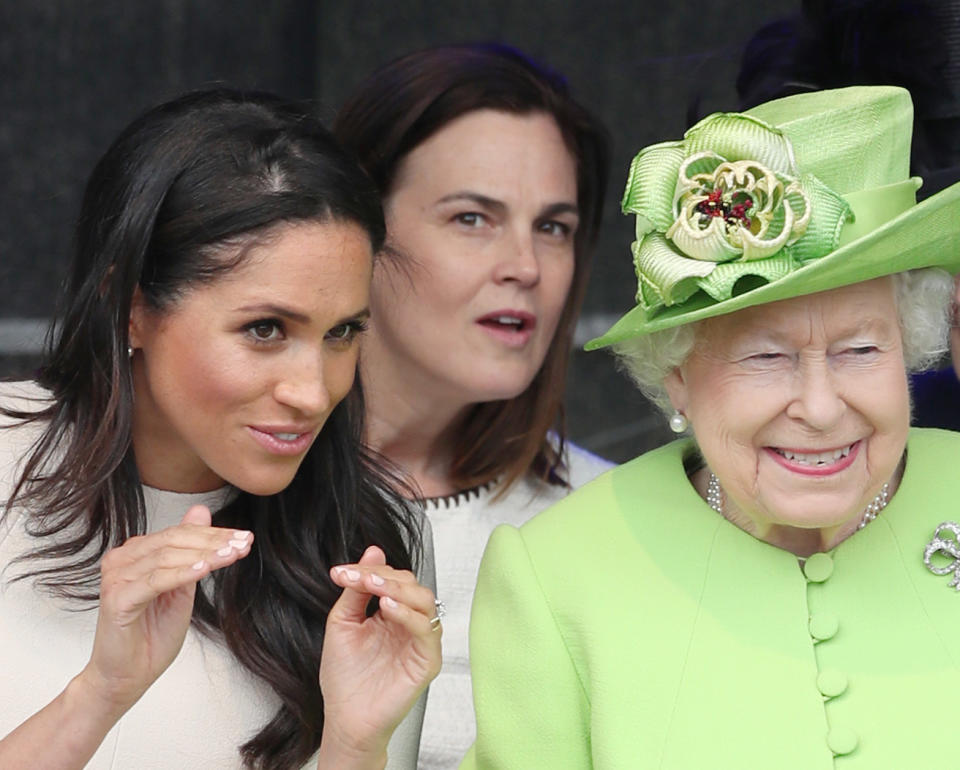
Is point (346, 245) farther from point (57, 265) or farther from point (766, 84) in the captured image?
point (57, 265)

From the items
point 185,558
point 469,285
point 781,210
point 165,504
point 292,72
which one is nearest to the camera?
point 185,558

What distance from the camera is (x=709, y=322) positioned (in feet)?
7.66

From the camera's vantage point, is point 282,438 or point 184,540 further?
point 282,438

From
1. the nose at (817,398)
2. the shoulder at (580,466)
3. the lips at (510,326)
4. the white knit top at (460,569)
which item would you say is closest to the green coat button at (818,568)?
the nose at (817,398)

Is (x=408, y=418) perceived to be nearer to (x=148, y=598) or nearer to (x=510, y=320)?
(x=510, y=320)

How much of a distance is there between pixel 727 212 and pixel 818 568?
0.52 meters

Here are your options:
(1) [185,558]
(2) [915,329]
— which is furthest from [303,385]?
(2) [915,329]

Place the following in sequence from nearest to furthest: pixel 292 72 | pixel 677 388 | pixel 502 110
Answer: pixel 677 388 < pixel 502 110 < pixel 292 72

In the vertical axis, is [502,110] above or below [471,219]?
above

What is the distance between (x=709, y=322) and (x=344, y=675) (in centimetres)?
70

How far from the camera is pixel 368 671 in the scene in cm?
236

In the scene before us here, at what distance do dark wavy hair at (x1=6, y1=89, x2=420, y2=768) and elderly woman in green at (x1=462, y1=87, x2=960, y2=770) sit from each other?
326 mm

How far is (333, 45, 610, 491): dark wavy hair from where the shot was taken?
11.4 ft

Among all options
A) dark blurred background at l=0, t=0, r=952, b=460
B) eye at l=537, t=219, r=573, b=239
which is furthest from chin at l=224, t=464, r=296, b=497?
dark blurred background at l=0, t=0, r=952, b=460
